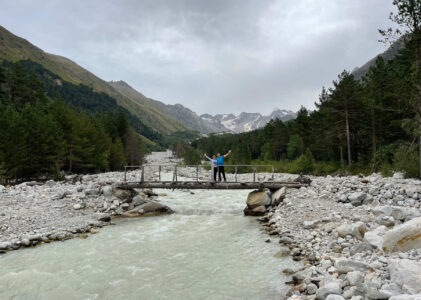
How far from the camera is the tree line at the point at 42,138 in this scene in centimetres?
2780

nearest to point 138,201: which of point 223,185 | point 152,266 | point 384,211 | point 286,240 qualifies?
point 223,185

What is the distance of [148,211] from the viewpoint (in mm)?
18625

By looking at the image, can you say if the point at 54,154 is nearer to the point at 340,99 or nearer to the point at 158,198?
the point at 158,198

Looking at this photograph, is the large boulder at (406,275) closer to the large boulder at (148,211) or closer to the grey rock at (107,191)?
the large boulder at (148,211)

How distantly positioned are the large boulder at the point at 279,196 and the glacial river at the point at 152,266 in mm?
4213

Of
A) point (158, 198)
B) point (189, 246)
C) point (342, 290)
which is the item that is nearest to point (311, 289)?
point (342, 290)

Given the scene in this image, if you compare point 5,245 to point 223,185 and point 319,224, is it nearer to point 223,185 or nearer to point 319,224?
point 223,185

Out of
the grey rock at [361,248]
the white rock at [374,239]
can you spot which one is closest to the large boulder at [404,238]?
the white rock at [374,239]

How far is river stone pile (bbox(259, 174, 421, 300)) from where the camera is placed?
585cm

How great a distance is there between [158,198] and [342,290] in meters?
20.8

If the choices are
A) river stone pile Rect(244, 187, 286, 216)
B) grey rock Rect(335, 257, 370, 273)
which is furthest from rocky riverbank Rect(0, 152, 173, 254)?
grey rock Rect(335, 257, 370, 273)

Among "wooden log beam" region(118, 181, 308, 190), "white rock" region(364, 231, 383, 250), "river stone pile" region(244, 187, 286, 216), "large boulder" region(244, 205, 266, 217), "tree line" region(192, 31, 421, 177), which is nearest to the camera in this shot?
"white rock" region(364, 231, 383, 250)

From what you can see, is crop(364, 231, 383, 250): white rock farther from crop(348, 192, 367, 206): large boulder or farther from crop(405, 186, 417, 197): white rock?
crop(405, 186, 417, 197): white rock

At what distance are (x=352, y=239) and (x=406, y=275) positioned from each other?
13.3 feet
